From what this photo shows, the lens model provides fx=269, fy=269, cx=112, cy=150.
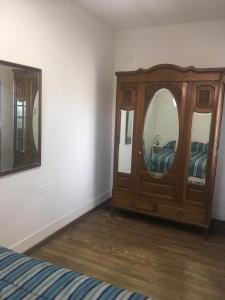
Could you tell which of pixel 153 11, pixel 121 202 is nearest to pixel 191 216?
pixel 121 202

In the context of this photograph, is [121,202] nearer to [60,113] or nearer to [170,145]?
[170,145]

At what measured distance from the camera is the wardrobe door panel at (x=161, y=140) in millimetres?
3131

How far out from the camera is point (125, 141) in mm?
3436

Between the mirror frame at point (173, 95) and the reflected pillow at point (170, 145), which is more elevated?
the mirror frame at point (173, 95)

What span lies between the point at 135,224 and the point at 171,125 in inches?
52.0

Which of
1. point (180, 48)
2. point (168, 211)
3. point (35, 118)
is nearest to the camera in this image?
point (35, 118)

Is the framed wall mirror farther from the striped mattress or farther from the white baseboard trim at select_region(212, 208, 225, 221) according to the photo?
the white baseboard trim at select_region(212, 208, 225, 221)

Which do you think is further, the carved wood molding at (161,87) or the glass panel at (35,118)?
the carved wood molding at (161,87)

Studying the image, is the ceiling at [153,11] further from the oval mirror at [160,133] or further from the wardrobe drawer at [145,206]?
the wardrobe drawer at [145,206]

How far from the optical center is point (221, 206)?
3570 mm

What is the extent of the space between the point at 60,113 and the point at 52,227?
4.12 feet

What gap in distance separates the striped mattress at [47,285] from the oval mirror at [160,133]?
81.0 inches

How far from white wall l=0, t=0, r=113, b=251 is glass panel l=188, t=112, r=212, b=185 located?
1.31 m

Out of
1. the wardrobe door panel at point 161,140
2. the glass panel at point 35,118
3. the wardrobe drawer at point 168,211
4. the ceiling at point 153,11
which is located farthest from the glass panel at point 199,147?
the glass panel at point 35,118
